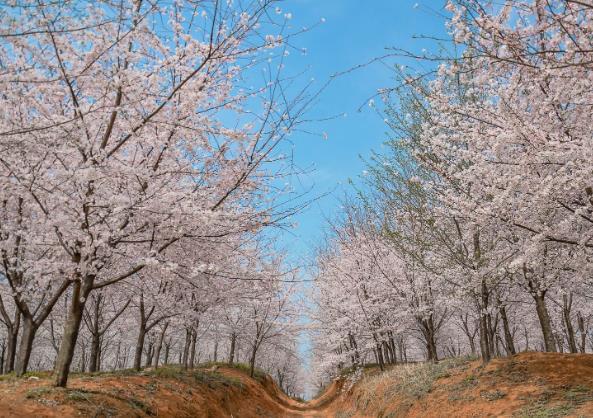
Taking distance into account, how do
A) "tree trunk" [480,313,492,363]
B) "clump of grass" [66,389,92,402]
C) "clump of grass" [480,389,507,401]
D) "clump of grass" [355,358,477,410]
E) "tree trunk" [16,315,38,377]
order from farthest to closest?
"clump of grass" [355,358,477,410] → "tree trunk" [480,313,492,363] → "tree trunk" [16,315,38,377] → "clump of grass" [480,389,507,401] → "clump of grass" [66,389,92,402]

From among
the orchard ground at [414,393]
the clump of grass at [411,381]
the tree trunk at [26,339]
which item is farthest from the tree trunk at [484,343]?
the tree trunk at [26,339]

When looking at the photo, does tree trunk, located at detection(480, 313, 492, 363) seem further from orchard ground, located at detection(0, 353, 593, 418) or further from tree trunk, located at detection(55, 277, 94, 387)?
tree trunk, located at detection(55, 277, 94, 387)

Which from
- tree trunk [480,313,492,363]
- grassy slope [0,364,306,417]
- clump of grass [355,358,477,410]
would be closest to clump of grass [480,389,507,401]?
clump of grass [355,358,477,410]

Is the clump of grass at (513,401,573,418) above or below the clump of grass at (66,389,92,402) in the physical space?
below

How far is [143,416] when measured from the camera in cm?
927

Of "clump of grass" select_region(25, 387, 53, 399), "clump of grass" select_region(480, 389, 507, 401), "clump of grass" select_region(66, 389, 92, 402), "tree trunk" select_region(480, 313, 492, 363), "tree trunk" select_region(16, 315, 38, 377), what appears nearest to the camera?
"clump of grass" select_region(25, 387, 53, 399)

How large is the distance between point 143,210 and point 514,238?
399 inches

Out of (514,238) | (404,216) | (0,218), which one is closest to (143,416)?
(0,218)

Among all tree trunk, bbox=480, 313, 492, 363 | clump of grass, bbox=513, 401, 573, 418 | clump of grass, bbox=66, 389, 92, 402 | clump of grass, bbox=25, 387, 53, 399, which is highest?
tree trunk, bbox=480, 313, 492, 363

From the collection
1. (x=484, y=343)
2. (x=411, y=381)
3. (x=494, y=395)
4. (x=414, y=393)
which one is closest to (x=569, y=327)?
(x=484, y=343)

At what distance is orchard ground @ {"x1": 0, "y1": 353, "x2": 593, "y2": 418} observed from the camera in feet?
26.6

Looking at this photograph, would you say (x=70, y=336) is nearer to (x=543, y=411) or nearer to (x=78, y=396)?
(x=78, y=396)

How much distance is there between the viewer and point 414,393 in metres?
13.0

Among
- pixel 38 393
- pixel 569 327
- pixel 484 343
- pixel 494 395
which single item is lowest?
pixel 494 395
